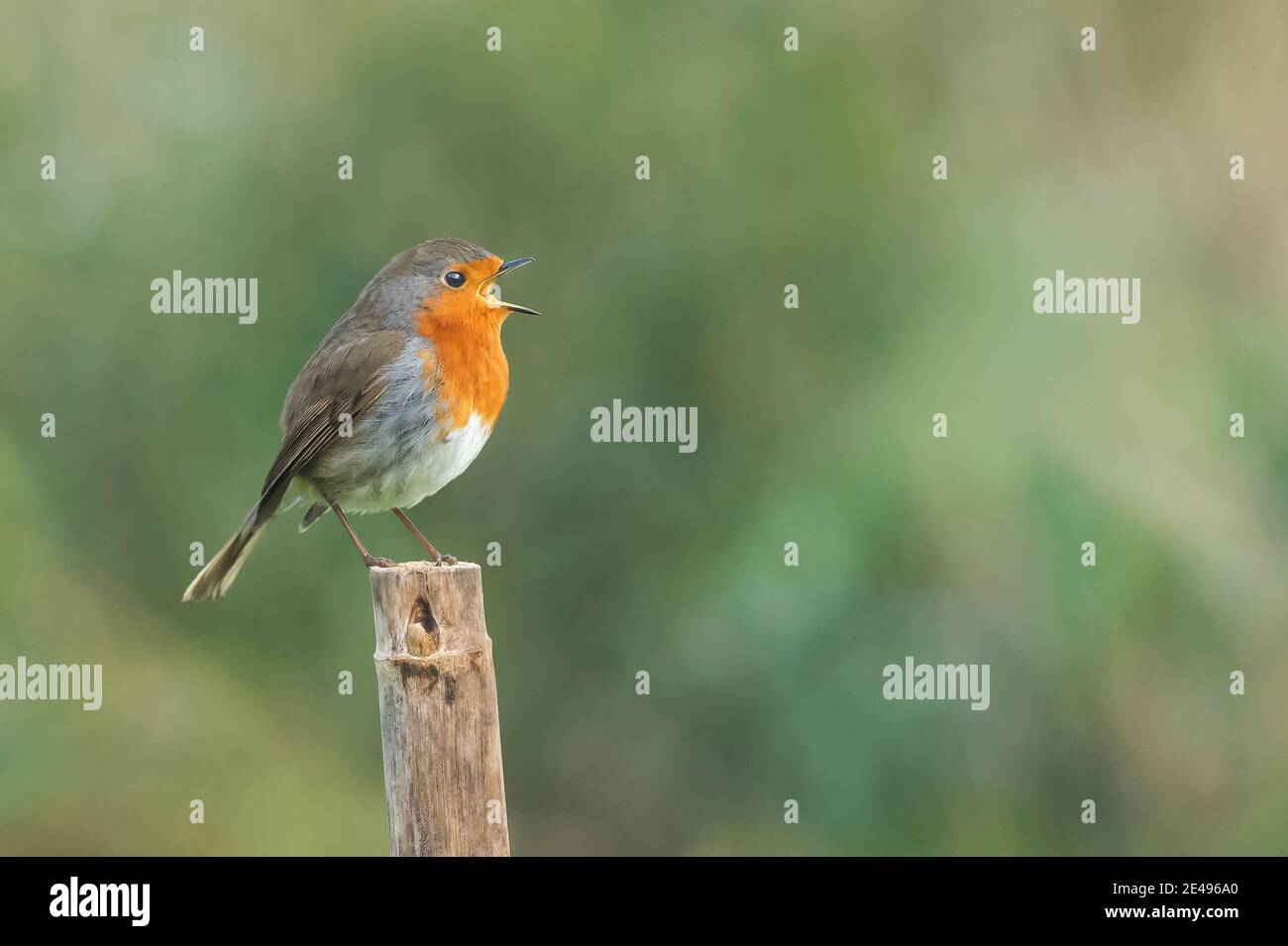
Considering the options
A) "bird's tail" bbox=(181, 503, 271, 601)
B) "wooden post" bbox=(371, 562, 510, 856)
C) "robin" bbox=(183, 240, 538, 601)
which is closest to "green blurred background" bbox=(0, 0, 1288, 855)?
"bird's tail" bbox=(181, 503, 271, 601)

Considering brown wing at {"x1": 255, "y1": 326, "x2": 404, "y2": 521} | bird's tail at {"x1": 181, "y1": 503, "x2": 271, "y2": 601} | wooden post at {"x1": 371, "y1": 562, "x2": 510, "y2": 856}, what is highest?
brown wing at {"x1": 255, "y1": 326, "x2": 404, "y2": 521}

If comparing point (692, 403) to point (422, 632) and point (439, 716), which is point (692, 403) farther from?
point (439, 716)

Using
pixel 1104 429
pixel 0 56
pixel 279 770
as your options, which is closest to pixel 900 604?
pixel 1104 429

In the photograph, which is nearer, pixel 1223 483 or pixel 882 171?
pixel 1223 483

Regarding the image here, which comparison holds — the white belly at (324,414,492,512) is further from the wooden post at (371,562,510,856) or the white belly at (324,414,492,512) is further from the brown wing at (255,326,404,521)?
the wooden post at (371,562,510,856)

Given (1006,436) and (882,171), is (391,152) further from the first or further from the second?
(1006,436)

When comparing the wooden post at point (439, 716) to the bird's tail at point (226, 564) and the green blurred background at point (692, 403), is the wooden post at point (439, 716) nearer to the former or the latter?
the bird's tail at point (226, 564)

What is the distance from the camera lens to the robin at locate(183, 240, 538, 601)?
552 cm

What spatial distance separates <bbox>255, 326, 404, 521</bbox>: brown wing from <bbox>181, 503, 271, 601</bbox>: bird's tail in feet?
0.29

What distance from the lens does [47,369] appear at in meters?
8.41

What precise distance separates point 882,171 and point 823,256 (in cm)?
58

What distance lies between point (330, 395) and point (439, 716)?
1.82m

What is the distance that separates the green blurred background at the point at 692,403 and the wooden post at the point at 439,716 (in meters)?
3.27

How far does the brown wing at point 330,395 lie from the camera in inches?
218
